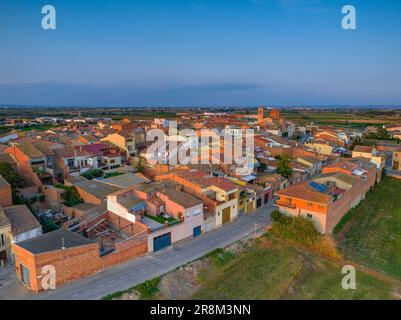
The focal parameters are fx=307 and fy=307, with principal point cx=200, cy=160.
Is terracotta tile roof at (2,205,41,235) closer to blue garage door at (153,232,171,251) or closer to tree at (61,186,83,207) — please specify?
tree at (61,186,83,207)

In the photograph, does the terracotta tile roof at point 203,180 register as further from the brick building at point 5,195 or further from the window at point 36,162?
the window at point 36,162

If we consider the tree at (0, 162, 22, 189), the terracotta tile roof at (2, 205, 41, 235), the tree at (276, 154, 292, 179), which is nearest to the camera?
the terracotta tile roof at (2, 205, 41, 235)

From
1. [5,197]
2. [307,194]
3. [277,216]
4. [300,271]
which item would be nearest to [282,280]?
[300,271]

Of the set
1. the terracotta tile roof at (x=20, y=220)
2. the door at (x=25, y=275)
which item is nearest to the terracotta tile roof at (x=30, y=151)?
the terracotta tile roof at (x=20, y=220)

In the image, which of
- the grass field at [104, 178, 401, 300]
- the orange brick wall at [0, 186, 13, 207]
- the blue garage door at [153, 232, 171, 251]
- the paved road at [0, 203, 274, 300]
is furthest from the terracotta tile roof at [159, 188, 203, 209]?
the orange brick wall at [0, 186, 13, 207]
